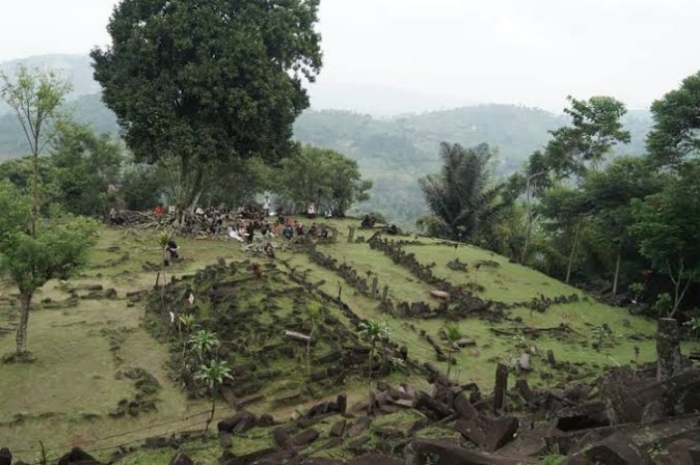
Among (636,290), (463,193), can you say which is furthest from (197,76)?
(636,290)

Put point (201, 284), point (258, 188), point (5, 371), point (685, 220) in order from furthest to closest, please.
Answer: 1. point (258, 188)
2. point (685, 220)
3. point (201, 284)
4. point (5, 371)

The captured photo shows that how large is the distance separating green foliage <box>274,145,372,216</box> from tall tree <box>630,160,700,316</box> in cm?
2783

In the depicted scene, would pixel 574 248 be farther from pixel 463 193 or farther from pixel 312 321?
pixel 312 321

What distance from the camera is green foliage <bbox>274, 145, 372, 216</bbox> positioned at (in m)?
50.9

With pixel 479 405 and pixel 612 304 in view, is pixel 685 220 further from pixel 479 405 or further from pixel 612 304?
pixel 479 405

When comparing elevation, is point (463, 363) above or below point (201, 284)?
below

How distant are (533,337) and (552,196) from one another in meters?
14.9

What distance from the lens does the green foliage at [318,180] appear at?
50.9 meters

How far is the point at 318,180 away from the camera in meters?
51.3

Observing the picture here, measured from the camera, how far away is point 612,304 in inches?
1259

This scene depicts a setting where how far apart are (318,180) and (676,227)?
30.8 metres

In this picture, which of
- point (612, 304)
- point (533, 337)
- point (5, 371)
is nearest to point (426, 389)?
point (533, 337)

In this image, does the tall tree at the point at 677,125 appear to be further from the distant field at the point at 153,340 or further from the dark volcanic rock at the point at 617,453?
the dark volcanic rock at the point at 617,453

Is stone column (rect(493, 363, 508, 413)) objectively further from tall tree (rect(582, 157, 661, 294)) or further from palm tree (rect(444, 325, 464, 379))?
tall tree (rect(582, 157, 661, 294))
